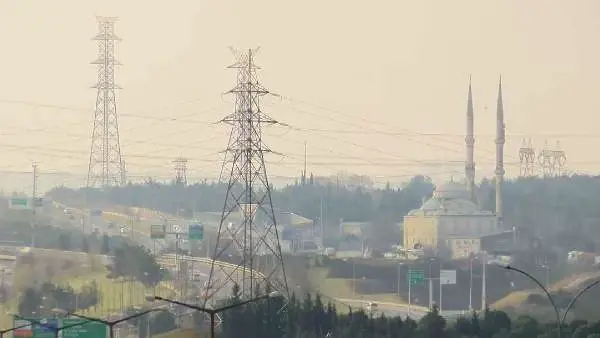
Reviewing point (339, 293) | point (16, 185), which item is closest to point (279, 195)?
point (16, 185)

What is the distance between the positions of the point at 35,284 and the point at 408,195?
80748 mm

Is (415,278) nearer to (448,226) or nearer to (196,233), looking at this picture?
(196,233)

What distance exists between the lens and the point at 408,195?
18738 centimetres

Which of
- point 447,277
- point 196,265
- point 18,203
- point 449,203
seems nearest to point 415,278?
point 447,277

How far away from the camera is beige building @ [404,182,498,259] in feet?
518

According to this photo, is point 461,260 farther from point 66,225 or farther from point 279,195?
point 279,195

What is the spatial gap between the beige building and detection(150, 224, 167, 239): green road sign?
737 inches

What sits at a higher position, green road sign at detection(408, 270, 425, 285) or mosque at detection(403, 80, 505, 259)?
mosque at detection(403, 80, 505, 259)

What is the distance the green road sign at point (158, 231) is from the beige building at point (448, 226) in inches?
737

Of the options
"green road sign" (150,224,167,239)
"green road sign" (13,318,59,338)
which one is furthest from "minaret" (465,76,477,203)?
"green road sign" (13,318,59,338)

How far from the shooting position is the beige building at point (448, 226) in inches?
6220

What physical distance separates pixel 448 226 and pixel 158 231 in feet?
85.5

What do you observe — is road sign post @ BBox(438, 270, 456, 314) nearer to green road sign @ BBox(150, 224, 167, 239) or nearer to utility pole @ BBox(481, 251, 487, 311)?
utility pole @ BBox(481, 251, 487, 311)

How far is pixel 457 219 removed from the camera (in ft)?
540
